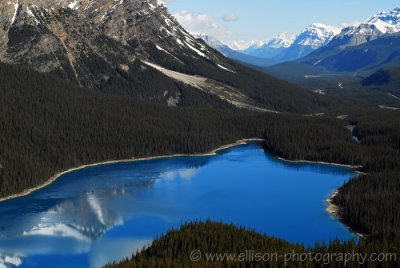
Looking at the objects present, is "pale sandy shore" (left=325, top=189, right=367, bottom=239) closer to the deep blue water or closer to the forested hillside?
the deep blue water

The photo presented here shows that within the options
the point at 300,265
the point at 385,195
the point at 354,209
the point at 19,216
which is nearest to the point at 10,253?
the point at 19,216

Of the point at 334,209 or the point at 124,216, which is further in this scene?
the point at 334,209

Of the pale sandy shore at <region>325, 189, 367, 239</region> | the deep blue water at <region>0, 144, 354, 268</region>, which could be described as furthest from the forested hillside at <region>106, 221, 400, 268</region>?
the pale sandy shore at <region>325, 189, 367, 239</region>

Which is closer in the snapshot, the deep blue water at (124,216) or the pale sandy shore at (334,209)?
the deep blue water at (124,216)

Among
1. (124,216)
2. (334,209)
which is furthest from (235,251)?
(334,209)

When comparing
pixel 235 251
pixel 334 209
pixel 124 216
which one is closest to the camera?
pixel 235 251

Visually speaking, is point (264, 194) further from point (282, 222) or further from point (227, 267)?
point (227, 267)

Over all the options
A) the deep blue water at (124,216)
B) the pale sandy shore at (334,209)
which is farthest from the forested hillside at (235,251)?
the pale sandy shore at (334,209)

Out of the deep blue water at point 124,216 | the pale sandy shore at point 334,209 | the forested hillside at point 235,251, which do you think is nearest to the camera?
the forested hillside at point 235,251

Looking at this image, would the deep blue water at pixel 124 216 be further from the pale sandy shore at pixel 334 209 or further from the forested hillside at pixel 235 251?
the forested hillside at pixel 235 251

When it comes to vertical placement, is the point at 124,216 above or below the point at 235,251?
below

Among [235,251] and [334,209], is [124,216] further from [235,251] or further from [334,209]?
[334,209]
